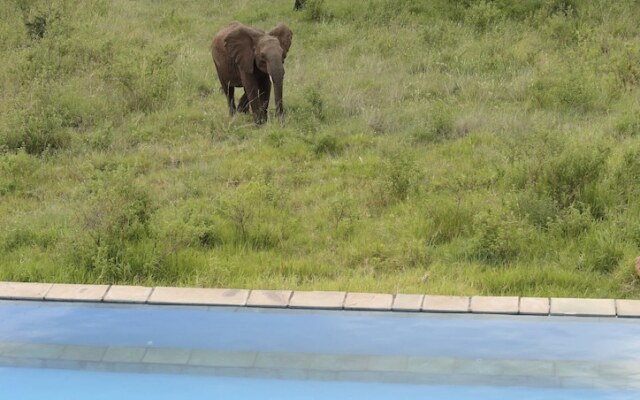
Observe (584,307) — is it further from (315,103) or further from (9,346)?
(315,103)

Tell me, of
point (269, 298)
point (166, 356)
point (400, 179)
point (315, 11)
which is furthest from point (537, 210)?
point (315, 11)

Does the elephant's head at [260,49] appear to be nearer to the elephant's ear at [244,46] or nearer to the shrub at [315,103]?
the elephant's ear at [244,46]

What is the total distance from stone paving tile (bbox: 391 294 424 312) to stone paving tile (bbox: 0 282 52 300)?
80.2 inches

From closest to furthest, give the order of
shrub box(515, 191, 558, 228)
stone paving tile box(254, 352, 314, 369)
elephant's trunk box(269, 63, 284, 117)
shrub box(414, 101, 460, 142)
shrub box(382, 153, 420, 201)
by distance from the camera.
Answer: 1. stone paving tile box(254, 352, 314, 369)
2. shrub box(515, 191, 558, 228)
3. shrub box(382, 153, 420, 201)
4. shrub box(414, 101, 460, 142)
5. elephant's trunk box(269, 63, 284, 117)

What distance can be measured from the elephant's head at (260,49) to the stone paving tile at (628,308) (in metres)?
5.26

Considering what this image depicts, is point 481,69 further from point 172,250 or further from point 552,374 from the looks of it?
point 552,374

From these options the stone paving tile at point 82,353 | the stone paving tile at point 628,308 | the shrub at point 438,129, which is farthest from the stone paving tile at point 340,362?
the shrub at point 438,129

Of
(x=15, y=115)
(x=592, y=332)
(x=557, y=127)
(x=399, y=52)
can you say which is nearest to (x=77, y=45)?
(x=15, y=115)

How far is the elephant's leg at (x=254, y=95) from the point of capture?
1008 centimetres

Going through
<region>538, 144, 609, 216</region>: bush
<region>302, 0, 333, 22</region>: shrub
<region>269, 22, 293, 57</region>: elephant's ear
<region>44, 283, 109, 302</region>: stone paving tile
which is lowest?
<region>302, 0, 333, 22</region>: shrub

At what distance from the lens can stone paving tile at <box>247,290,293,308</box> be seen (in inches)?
212

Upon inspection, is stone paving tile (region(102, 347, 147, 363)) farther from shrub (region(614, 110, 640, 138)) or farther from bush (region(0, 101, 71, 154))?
shrub (region(614, 110, 640, 138))

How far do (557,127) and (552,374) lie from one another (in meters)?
4.41

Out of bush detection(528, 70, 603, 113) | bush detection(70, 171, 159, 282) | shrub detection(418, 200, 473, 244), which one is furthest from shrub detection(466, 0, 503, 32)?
bush detection(70, 171, 159, 282)
